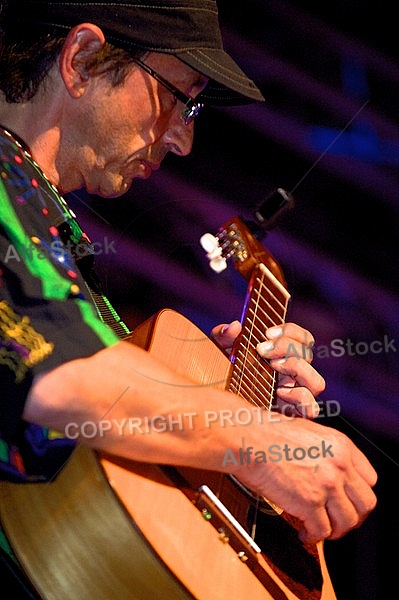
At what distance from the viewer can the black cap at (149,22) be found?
5.47ft

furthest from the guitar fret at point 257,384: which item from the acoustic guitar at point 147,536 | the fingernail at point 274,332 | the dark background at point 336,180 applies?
the dark background at point 336,180

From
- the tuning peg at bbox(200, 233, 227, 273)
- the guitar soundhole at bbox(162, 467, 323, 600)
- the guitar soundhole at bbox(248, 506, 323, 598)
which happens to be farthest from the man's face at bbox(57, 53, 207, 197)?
the guitar soundhole at bbox(248, 506, 323, 598)

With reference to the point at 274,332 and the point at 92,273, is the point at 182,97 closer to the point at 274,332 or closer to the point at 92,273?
the point at 92,273

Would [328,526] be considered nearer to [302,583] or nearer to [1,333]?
[302,583]

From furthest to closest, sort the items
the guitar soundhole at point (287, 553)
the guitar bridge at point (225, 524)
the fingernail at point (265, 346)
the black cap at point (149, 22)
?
the fingernail at point (265, 346) < the black cap at point (149, 22) < the guitar soundhole at point (287, 553) < the guitar bridge at point (225, 524)

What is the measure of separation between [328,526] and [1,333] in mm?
874

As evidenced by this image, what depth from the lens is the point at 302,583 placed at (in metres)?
1.57

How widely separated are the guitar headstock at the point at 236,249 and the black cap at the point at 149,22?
559 millimetres

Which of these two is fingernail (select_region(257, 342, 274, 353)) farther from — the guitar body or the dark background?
the dark background

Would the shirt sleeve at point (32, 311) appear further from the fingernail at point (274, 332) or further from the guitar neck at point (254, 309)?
the fingernail at point (274, 332)

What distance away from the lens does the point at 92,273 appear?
190cm

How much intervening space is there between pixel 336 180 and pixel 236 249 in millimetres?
1456

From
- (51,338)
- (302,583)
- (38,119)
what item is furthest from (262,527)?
(38,119)

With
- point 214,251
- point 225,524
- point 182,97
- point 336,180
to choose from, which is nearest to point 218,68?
point 182,97
